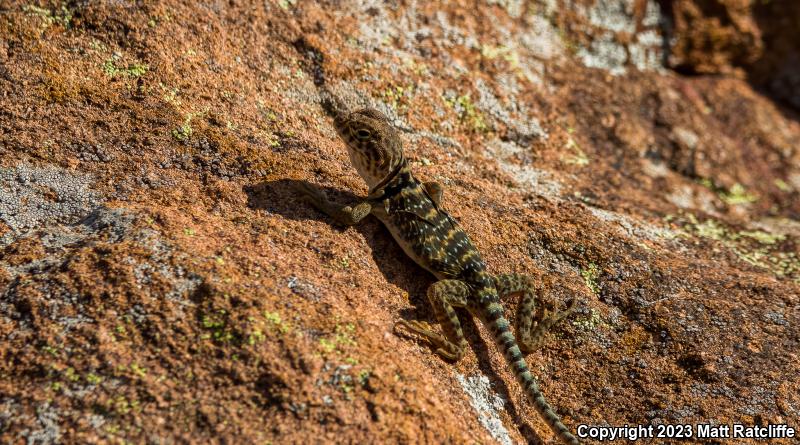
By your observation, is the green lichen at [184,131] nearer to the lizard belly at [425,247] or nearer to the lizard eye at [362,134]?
the lizard eye at [362,134]

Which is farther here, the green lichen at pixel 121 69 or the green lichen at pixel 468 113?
the green lichen at pixel 468 113

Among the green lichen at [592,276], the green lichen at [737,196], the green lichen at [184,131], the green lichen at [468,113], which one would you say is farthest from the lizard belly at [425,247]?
the green lichen at [737,196]

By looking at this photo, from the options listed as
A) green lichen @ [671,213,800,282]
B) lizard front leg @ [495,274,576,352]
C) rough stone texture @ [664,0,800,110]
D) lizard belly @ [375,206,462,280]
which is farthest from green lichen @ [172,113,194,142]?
→ rough stone texture @ [664,0,800,110]

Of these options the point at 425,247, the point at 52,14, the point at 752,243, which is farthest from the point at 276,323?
the point at 752,243

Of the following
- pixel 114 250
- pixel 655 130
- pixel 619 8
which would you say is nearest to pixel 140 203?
pixel 114 250

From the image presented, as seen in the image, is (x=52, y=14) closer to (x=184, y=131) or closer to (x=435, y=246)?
(x=184, y=131)

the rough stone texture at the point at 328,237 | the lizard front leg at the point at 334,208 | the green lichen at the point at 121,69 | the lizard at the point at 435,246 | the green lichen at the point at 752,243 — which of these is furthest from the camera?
the green lichen at the point at 752,243
